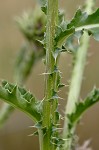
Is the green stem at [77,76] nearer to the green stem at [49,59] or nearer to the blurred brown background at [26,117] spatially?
the green stem at [49,59]

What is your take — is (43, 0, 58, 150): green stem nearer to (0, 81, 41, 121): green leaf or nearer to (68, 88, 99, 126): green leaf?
(0, 81, 41, 121): green leaf

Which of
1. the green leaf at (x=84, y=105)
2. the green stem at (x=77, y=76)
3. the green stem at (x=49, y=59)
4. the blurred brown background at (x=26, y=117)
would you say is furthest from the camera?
the blurred brown background at (x=26, y=117)

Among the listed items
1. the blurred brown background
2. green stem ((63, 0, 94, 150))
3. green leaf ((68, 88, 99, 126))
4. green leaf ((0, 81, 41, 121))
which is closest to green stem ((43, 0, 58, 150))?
green leaf ((0, 81, 41, 121))

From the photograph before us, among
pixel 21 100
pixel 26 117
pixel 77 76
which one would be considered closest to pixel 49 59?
pixel 21 100

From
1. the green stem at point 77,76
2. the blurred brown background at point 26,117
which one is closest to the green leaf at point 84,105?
the green stem at point 77,76

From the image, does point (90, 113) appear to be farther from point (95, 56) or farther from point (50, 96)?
point (50, 96)

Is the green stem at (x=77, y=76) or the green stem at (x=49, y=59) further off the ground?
the green stem at (x=77, y=76)

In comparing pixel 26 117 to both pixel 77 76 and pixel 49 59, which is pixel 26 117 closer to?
pixel 77 76
